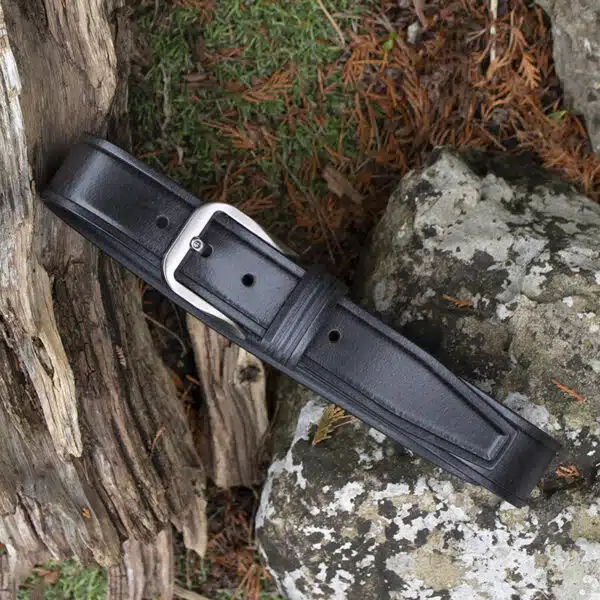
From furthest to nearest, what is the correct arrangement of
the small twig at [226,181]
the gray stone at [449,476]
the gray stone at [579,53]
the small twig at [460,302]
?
the small twig at [226,181]
the gray stone at [579,53]
the small twig at [460,302]
the gray stone at [449,476]

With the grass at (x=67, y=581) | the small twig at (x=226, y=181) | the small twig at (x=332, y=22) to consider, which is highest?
the small twig at (x=332, y=22)

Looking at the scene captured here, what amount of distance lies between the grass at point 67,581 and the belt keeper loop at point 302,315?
173 cm

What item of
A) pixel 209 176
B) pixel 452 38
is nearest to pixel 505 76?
pixel 452 38

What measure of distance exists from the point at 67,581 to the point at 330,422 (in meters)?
1.69

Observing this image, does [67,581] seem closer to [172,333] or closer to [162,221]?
[172,333]

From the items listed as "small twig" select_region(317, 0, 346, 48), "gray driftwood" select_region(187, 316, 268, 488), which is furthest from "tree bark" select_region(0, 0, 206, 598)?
"small twig" select_region(317, 0, 346, 48)

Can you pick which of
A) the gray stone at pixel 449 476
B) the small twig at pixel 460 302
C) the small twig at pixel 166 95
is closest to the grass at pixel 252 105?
the small twig at pixel 166 95

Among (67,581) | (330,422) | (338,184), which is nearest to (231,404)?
(330,422)

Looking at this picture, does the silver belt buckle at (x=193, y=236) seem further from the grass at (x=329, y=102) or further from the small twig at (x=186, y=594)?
the small twig at (x=186, y=594)

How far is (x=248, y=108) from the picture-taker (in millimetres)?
2975

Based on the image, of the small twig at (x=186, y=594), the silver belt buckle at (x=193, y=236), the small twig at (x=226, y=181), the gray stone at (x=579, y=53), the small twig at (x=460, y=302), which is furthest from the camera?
the small twig at (x=186, y=594)

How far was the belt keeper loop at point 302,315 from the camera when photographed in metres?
2.28

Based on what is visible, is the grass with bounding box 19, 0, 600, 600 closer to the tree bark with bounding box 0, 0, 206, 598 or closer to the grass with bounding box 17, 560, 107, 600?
the tree bark with bounding box 0, 0, 206, 598

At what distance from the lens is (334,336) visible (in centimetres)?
237
